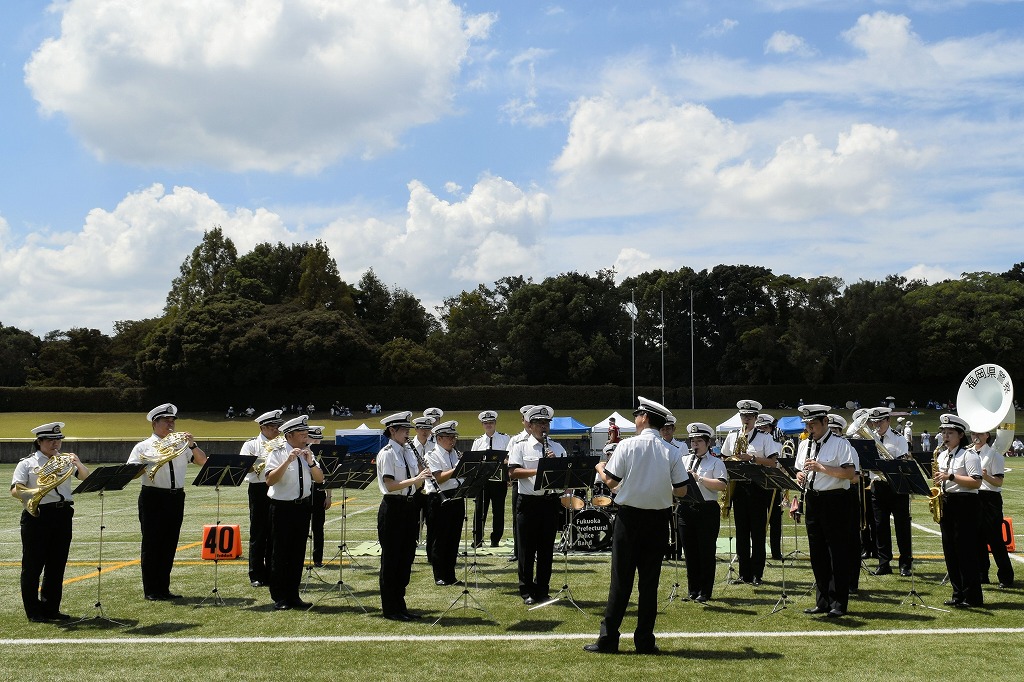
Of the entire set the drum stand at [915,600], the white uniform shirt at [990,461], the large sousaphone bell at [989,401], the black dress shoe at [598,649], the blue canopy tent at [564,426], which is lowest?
the drum stand at [915,600]

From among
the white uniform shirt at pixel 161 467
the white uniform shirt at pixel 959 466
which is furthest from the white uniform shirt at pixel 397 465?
the white uniform shirt at pixel 959 466

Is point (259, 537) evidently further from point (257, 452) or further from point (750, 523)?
point (750, 523)

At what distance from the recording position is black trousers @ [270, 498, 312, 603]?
32.4 feet

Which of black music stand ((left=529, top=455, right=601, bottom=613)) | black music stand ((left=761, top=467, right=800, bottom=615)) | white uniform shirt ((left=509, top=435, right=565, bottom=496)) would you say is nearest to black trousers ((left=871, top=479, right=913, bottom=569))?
black music stand ((left=761, top=467, right=800, bottom=615))

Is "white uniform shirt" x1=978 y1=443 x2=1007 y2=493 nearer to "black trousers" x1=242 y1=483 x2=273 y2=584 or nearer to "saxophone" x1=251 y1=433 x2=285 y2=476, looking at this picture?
"saxophone" x1=251 y1=433 x2=285 y2=476

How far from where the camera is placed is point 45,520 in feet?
30.8

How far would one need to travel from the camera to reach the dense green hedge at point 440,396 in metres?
76.9

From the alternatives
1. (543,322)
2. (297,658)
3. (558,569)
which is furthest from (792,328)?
(297,658)

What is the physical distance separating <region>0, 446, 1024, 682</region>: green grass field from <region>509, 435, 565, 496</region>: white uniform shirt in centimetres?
132

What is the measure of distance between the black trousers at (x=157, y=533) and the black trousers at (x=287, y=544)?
1.54m

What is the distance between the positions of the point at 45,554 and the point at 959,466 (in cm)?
1000

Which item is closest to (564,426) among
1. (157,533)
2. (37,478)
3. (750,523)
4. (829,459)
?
(750,523)

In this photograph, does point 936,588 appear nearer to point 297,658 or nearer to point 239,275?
point 297,658

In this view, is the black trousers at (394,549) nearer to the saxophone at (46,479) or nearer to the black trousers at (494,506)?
the saxophone at (46,479)
